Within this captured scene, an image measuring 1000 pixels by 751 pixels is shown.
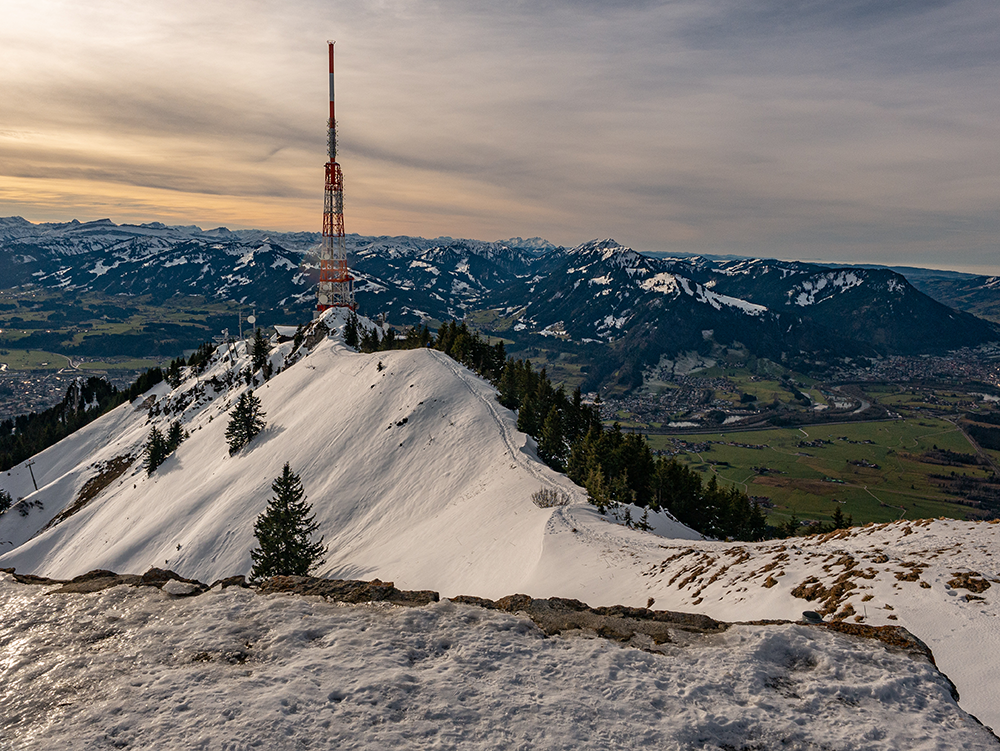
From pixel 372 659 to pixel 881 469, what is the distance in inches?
8573

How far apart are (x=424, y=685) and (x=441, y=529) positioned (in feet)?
95.4

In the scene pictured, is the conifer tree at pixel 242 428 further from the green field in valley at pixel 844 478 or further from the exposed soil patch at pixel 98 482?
the green field in valley at pixel 844 478

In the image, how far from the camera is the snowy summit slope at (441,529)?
49.3ft

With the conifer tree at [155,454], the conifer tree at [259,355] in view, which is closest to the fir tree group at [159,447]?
the conifer tree at [155,454]

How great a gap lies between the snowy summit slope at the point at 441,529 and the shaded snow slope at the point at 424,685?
4297 millimetres

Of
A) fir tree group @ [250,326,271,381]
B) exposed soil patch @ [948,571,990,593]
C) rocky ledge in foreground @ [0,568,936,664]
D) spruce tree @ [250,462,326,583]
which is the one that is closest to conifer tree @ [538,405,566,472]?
spruce tree @ [250,462,326,583]

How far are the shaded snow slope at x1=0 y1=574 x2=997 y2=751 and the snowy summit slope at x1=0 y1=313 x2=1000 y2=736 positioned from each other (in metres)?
4.30

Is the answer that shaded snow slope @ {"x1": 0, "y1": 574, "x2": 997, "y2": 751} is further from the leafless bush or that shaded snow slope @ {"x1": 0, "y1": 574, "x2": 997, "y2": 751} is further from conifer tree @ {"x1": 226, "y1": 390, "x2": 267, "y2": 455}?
conifer tree @ {"x1": 226, "y1": 390, "x2": 267, "y2": 455}

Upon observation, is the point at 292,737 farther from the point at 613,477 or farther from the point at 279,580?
the point at 613,477

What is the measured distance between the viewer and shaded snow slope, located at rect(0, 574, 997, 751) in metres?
7.81

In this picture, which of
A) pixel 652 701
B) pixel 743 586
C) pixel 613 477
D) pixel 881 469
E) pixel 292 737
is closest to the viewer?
pixel 292 737

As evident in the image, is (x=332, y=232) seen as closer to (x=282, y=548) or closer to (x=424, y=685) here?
(x=282, y=548)

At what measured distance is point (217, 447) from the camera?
73812 millimetres

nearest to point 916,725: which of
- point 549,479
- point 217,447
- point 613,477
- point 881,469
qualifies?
point 549,479
